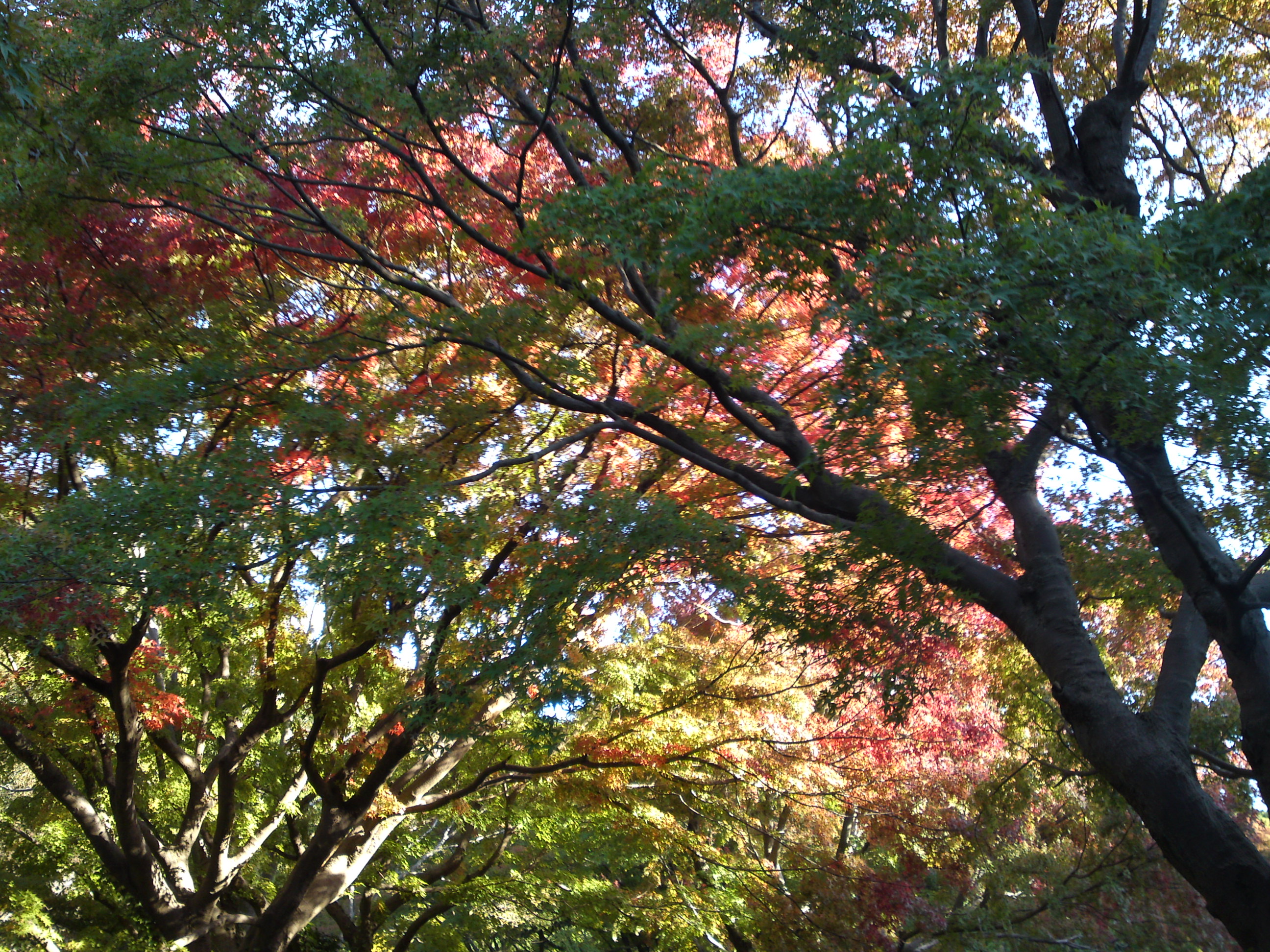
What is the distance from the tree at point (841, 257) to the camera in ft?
13.3

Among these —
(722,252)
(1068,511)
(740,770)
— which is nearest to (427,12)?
(722,252)

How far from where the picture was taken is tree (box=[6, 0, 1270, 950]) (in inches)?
160

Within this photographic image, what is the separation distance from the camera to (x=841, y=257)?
638 centimetres

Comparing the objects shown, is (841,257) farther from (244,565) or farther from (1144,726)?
(244,565)

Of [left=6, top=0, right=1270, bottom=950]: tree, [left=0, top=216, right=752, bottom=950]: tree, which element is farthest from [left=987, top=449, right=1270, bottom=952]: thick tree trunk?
[left=0, top=216, right=752, bottom=950]: tree

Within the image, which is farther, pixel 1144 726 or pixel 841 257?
pixel 841 257

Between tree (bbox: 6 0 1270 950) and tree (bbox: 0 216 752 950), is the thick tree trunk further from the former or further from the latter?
tree (bbox: 0 216 752 950)

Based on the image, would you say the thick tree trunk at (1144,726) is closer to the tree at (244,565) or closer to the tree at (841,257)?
the tree at (841,257)

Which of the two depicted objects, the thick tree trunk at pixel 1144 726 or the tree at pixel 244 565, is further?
the tree at pixel 244 565

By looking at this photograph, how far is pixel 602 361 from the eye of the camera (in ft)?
26.1

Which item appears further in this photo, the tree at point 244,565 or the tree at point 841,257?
the tree at point 244,565

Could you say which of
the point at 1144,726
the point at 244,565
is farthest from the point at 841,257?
the point at 244,565

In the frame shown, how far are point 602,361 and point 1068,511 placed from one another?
404 centimetres

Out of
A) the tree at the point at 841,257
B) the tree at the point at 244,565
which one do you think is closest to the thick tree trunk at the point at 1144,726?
the tree at the point at 841,257
